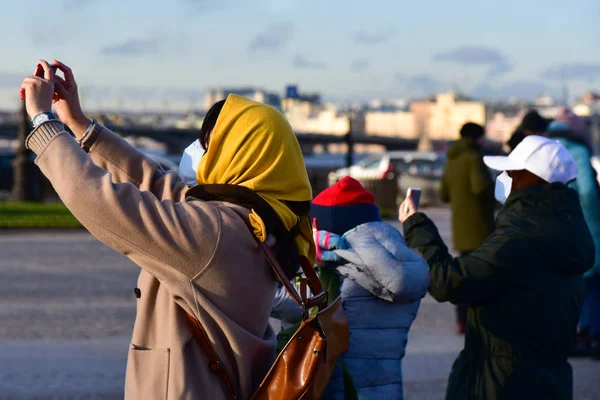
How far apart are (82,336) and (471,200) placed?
3380 mm

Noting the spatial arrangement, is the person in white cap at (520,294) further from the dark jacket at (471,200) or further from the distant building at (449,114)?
the distant building at (449,114)

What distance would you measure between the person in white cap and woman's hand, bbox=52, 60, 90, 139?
156 centimetres

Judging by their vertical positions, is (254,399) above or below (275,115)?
below

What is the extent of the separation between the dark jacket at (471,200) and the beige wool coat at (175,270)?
244 inches

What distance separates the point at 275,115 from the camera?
2.64 meters

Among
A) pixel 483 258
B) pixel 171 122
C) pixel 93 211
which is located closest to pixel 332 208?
pixel 483 258

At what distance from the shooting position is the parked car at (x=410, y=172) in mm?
28266

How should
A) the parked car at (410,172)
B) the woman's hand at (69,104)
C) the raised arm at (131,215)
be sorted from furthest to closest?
1. the parked car at (410,172)
2. the woman's hand at (69,104)
3. the raised arm at (131,215)

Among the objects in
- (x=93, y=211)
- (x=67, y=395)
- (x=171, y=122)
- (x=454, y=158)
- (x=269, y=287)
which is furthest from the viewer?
(x=171, y=122)

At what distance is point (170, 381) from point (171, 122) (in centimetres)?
13885

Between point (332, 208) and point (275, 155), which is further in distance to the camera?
point (332, 208)

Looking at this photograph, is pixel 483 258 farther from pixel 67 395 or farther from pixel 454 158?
pixel 454 158

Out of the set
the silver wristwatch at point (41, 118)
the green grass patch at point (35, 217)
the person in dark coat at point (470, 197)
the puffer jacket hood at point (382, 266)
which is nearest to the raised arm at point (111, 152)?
the silver wristwatch at point (41, 118)

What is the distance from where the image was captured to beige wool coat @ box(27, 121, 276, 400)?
8.07 ft
